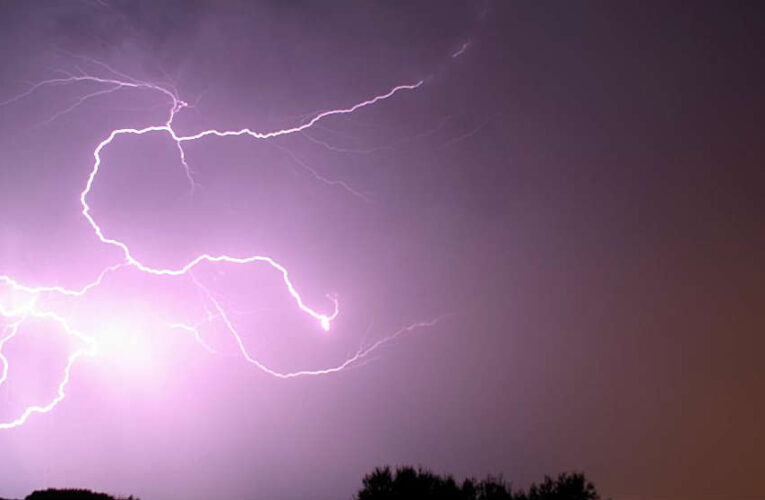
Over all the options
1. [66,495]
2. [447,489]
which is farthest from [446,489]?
[66,495]

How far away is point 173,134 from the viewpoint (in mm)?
17844

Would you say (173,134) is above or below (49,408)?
above

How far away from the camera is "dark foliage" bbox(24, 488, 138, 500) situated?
12102 mm

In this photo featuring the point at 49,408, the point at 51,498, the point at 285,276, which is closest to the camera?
the point at 51,498

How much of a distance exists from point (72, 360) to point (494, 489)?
12.8 m

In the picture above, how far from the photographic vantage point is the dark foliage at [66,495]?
1210 cm

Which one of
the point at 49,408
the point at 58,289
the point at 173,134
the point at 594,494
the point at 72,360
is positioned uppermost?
the point at 173,134

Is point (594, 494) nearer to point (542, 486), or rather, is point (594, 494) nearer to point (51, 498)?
point (542, 486)

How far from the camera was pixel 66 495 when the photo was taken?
12.3 meters

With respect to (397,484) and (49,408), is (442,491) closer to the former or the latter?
(397,484)

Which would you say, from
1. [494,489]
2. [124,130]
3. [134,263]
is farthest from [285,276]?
[494,489]

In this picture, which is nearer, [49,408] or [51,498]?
[51,498]

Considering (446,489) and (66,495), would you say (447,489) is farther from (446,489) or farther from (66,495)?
(66,495)

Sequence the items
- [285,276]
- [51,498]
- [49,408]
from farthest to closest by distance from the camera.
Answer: [285,276] → [49,408] → [51,498]
